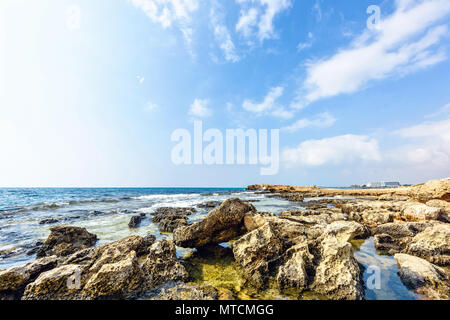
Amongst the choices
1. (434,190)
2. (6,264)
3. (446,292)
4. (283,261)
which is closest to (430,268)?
(446,292)

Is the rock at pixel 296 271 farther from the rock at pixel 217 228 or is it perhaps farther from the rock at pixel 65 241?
the rock at pixel 65 241

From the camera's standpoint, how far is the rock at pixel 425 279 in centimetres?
420

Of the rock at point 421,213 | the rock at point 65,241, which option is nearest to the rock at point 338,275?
the rock at point 421,213

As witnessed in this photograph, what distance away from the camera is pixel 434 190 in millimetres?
14773

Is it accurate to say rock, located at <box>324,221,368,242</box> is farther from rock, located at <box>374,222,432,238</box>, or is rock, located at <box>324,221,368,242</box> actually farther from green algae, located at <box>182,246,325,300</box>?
green algae, located at <box>182,246,325,300</box>

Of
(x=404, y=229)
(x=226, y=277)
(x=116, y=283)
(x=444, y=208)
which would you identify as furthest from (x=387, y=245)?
(x=116, y=283)

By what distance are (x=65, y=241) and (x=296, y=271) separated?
993 centimetres

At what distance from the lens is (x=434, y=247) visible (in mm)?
6293

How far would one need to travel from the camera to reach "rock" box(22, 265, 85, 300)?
4227mm

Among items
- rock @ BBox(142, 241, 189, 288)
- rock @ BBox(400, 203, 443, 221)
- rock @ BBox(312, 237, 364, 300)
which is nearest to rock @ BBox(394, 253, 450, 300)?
rock @ BBox(312, 237, 364, 300)

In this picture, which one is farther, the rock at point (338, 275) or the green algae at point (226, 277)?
Result: the green algae at point (226, 277)

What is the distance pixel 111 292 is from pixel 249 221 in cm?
532

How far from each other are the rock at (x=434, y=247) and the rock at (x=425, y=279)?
5.56 feet
